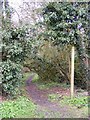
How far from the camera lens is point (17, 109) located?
15.5 feet

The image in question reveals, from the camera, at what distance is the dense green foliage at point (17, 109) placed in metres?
4.37

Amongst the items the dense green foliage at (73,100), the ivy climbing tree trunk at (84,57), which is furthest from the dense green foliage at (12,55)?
the ivy climbing tree trunk at (84,57)

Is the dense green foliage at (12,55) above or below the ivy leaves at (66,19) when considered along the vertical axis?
below

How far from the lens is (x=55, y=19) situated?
605cm

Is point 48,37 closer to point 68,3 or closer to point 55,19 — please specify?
point 55,19

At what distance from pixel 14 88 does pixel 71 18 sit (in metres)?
2.56

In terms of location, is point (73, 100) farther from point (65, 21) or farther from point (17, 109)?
point (65, 21)

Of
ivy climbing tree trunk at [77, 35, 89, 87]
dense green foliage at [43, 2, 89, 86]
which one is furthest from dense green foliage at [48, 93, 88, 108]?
dense green foliage at [43, 2, 89, 86]

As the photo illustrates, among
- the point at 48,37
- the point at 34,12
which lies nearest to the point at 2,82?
the point at 48,37

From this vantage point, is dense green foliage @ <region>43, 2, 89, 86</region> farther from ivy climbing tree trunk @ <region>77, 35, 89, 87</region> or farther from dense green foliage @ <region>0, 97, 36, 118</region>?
dense green foliage @ <region>0, 97, 36, 118</region>

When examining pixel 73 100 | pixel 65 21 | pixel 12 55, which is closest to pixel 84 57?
pixel 65 21

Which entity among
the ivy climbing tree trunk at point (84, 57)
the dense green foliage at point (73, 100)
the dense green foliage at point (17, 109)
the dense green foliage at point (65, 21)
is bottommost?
the dense green foliage at point (73, 100)

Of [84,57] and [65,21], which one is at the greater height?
[65,21]

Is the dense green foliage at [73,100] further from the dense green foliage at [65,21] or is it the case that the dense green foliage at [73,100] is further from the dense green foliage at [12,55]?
the dense green foliage at [65,21]
